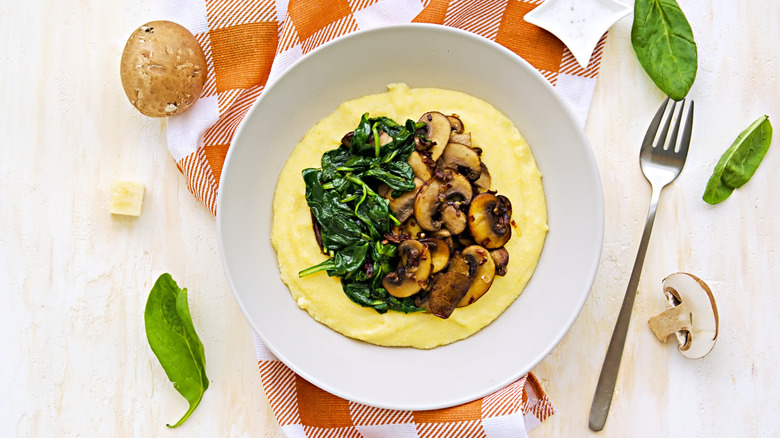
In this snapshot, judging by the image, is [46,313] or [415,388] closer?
[415,388]

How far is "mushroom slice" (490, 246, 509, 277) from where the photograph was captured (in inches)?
157

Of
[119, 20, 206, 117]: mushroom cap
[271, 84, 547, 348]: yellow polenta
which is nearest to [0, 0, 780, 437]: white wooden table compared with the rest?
[119, 20, 206, 117]: mushroom cap

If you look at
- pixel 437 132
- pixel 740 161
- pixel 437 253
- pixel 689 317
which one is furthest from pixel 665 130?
pixel 437 253

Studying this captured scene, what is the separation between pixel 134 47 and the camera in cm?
427

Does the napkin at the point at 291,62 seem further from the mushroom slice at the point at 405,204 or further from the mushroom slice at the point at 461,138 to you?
the mushroom slice at the point at 405,204

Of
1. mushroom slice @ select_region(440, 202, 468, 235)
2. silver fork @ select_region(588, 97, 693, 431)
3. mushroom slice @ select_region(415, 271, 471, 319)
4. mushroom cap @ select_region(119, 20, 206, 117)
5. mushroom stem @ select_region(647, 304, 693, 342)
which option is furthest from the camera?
silver fork @ select_region(588, 97, 693, 431)

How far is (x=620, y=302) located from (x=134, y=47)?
13.1 feet

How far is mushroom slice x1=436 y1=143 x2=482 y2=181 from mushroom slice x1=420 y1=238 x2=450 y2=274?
511 mm

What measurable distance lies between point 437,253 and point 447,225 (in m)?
0.20

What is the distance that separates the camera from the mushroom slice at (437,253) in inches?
156

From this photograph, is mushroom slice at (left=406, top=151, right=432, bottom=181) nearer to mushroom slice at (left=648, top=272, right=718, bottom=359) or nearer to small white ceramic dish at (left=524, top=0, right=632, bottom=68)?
small white ceramic dish at (left=524, top=0, right=632, bottom=68)

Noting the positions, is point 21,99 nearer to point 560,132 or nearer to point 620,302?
point 560,132

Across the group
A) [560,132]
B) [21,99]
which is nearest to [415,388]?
[560,132]

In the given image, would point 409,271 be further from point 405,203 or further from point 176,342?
point 176,342
